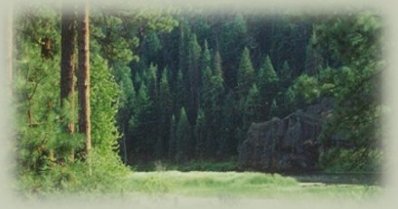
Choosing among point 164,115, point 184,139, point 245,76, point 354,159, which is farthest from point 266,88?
point 354,159

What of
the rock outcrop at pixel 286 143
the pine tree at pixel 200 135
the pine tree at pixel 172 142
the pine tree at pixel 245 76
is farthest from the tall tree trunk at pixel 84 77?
the pine tree at pixel 245 76

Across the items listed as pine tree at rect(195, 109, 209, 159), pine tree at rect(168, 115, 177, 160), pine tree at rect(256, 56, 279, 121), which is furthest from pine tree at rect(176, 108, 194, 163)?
pine tree at rect(256, 56, 279, 121)

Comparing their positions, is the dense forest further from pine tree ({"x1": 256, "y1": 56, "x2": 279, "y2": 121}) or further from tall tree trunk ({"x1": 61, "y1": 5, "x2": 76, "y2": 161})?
pine tree ({"x1": 256, "y1": 56, "x2": 279, "y2": 121})

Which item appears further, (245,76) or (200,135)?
(245,76)

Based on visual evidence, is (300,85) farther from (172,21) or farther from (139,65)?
(139,65)

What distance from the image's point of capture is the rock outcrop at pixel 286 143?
59250 millimetres

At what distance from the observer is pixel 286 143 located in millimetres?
60156

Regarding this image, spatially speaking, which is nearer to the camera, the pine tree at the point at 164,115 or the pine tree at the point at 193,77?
the pine tree at the point at 164,115

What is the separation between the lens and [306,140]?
5994 centimetres

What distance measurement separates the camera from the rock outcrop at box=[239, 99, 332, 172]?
59250 millimetres

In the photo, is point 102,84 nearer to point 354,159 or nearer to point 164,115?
point 354,159

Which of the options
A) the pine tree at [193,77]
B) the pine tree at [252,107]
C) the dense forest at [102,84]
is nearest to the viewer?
the dense forest at [102,84]

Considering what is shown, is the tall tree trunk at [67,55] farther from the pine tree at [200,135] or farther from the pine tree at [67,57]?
the pine tree at [200,135]

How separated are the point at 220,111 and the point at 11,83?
71.3 m
